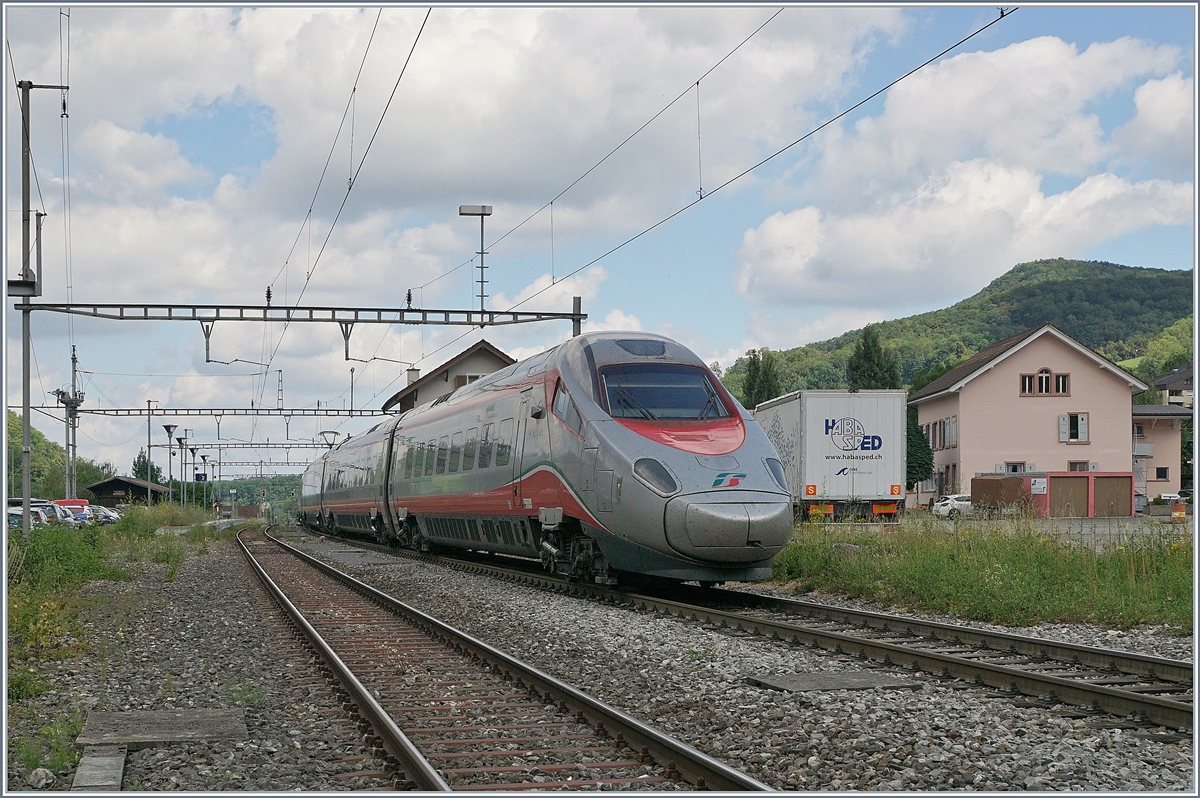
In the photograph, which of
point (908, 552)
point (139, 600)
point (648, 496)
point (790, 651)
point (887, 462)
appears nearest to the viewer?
point (790, 651)

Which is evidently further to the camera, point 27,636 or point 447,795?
point 27,636

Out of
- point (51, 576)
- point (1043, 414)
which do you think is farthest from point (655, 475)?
point (1043, 414)

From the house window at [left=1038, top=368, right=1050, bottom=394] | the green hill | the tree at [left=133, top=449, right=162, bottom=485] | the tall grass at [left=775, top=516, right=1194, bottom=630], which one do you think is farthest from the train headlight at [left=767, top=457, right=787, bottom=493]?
the tree at [left=133, top=449, right=162, bottom=485]

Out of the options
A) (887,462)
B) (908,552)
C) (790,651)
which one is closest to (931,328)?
(887,462)

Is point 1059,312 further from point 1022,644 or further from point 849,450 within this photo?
point 1022,644

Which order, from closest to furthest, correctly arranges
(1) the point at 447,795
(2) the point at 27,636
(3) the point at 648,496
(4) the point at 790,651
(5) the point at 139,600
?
(1) the point at 447,795 < (4) the point at 790,651 < (2) the point at 27,636 < (3) the point at 648,496 < (5) the point at 139,600

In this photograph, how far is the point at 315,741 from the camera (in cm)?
745

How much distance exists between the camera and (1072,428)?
56.0 meters

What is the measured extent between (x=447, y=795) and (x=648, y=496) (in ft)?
26.6

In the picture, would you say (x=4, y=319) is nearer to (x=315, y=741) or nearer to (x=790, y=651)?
(x=315, y=741)

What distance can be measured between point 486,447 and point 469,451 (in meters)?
1.30

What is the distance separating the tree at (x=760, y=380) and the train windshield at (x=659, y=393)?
7633cm

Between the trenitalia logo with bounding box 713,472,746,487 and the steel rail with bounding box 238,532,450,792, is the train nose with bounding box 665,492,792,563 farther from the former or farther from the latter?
the steel rail with bounding box 238,532,450,792

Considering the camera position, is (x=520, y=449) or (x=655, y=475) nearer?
(x=655, y=475)
